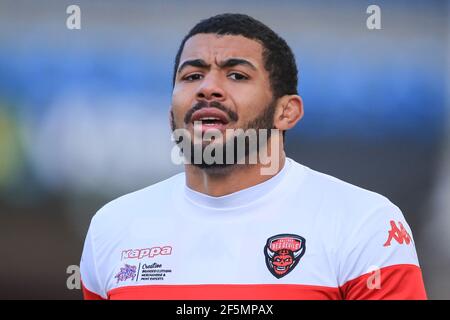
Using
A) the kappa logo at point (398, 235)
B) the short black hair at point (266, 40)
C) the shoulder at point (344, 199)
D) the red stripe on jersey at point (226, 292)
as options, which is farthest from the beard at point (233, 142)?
the kappa logo at point (398, 235)

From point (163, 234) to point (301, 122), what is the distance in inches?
44.1

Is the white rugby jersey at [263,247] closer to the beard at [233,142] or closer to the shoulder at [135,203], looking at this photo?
the shoulder at [135,203]

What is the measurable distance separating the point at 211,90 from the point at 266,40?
1.21 ft

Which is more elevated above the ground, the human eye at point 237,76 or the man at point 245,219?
the human eye at point 237,76

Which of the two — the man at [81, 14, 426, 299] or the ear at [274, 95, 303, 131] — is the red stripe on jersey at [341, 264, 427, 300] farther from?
the ear at [274, 95, 303, 131]

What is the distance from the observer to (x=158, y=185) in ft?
10.2

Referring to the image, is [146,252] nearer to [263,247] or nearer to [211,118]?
[263,247]

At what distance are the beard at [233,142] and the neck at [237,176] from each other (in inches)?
0.9

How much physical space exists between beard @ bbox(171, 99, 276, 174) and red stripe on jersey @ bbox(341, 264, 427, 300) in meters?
0.68

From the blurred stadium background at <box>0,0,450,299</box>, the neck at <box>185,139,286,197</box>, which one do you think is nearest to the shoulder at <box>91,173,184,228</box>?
the neck at <box>185,139,286,197</box>

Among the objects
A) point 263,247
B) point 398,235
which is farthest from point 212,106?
point 398,235

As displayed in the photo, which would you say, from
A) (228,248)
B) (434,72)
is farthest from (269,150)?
(434,72)

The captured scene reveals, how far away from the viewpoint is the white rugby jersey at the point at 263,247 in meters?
2.47
